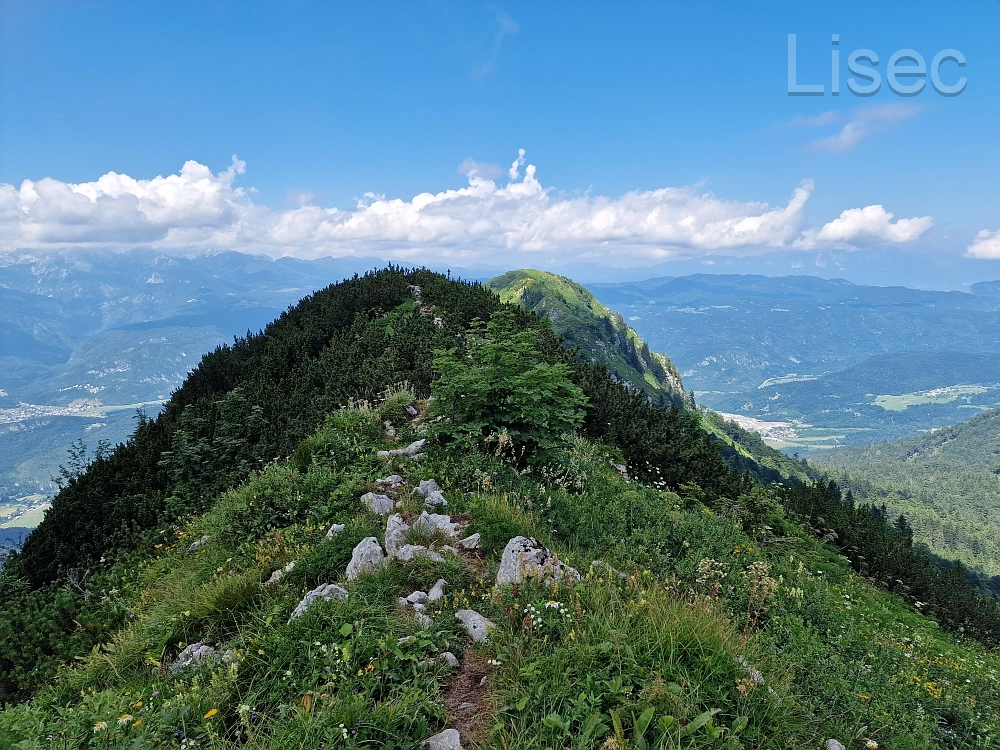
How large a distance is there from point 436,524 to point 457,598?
5.05 feet

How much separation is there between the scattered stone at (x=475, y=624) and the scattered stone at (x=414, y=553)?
34.3 inches

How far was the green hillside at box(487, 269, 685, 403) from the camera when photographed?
142 metres

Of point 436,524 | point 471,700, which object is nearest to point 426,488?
point 436,524

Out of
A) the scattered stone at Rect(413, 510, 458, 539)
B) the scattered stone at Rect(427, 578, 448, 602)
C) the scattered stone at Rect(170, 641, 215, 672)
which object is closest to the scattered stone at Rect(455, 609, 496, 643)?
the scattered stone at Rect(427, 578, 448, 602)

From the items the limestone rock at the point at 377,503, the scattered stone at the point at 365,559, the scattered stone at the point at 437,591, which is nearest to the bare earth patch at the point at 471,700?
the scattered stone at the point at 437,591

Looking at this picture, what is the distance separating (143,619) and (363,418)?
17.2ft

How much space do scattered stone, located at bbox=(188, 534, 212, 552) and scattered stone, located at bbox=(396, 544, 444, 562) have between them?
417 centimetres

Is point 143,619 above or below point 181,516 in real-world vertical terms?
above

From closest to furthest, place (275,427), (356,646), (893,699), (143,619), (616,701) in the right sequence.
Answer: (616,701)
(356,646)
(893,699)
(143,619)
(275,427)

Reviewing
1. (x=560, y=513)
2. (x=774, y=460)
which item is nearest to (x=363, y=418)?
(x=560, y=513)

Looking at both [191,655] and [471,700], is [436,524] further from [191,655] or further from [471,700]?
[191,655]

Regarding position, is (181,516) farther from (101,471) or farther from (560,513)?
(560,513)

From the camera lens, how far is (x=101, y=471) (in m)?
11.7

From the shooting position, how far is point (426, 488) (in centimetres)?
692
